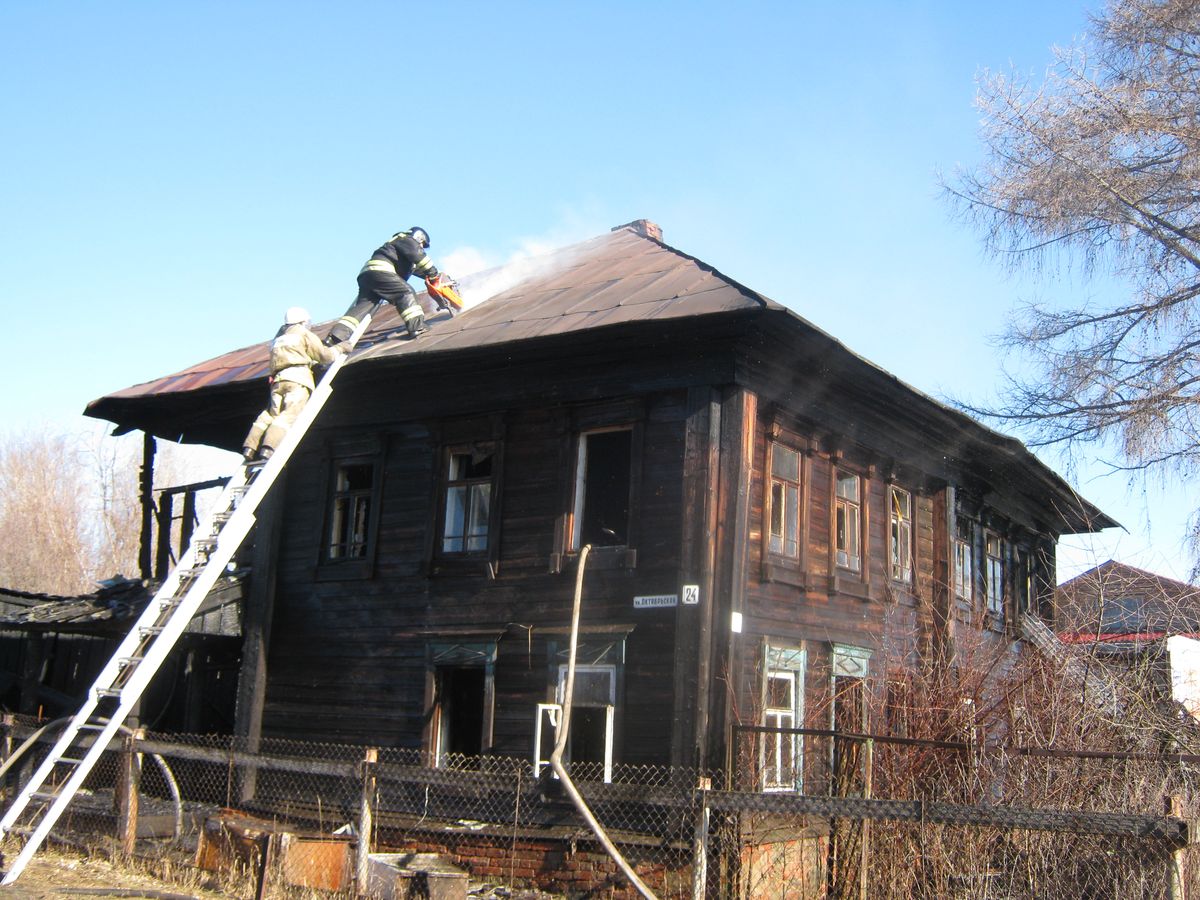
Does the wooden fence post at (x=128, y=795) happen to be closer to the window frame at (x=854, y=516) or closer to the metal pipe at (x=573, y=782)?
the metal pipe at (x=573, y=782)

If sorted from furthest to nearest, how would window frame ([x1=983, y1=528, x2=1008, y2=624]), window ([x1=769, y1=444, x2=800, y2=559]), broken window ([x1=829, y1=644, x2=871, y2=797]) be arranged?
window frame ([x1=983, y1=528, x2=1008, y2=624]) < window ([x1=769, y1=444, x2=800, y2=559]) < broken window ([x1=829, y1=644, x2=871, y2=797])

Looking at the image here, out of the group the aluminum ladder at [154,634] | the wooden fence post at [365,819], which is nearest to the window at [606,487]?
the aluminum ladder at [154,634]

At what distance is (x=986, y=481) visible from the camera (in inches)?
728

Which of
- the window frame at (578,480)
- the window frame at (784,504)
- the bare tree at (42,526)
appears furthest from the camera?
the bare tree at (42,526)

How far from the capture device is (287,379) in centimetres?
1178

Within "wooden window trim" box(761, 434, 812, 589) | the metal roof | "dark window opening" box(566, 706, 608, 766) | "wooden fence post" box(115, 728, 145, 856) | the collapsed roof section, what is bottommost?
"wooden fence post" box(115, 728, 145, 856)

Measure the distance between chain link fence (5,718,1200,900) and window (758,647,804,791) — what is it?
0.16ft

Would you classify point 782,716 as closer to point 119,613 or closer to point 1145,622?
point 1145,622

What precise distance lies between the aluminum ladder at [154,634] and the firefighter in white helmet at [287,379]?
21 cm

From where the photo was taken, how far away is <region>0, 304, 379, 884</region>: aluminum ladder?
8.45 metres

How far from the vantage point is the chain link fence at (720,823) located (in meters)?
7.86

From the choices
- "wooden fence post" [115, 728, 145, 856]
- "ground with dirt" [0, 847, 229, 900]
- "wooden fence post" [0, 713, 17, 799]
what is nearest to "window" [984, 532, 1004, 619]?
"wooden fence post" [115, 728, 145, 856]

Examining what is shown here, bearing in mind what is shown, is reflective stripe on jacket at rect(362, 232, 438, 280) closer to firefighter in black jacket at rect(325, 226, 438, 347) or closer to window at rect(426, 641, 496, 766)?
firefighter in black jacket at rect(325, 226, 438, 347)

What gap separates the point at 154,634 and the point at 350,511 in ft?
17.4
